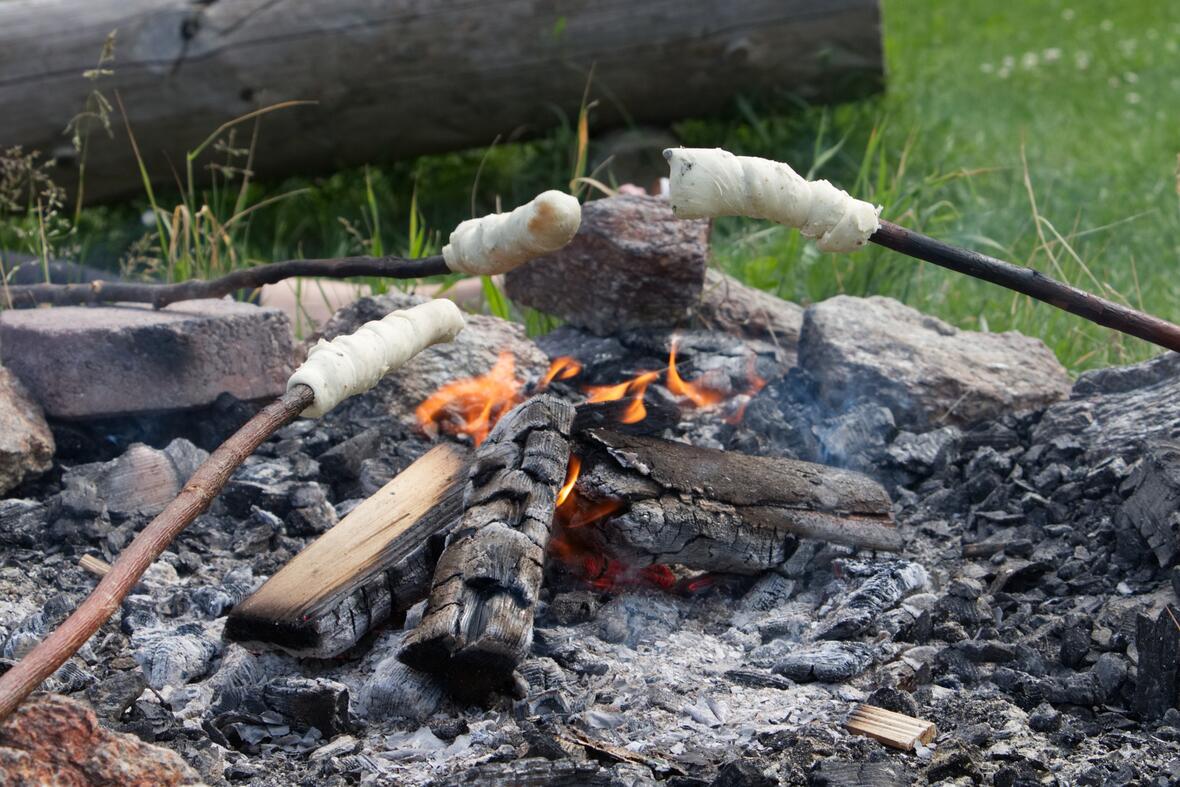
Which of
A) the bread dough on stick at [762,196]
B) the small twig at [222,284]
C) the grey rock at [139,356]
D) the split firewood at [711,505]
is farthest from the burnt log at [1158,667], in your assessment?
the grey rock at [139,356]

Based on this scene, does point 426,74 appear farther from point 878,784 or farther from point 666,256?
point 878,784

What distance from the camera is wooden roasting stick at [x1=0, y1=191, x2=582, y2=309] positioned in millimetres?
2107

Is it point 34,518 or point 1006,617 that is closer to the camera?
point 1006,617

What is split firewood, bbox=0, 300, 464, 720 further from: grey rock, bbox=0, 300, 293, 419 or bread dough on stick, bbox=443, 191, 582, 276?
grey rock, bbox=0, 300, 293, 419

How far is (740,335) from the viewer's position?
3549 mm

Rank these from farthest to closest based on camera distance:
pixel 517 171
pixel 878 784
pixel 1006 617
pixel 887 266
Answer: pixel 517 171
pixel 887 266
pixel 1006 617
pixel 878 784

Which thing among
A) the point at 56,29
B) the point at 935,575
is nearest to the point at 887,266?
the point at 935,575

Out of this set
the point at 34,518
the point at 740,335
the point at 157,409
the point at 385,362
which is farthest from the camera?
the point at 740,335

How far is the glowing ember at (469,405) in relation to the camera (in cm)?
310

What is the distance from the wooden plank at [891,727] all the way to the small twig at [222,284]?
113cm

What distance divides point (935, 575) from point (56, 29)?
163 inches

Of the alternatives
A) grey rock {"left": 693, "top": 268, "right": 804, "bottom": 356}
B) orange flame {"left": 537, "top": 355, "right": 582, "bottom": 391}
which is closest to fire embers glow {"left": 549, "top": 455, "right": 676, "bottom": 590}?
orange flame {"left": 537, "top": 355, "right": 582, "bottom": 391}

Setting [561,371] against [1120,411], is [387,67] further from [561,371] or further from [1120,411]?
[1120,411]

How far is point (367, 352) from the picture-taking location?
2.16 metres
